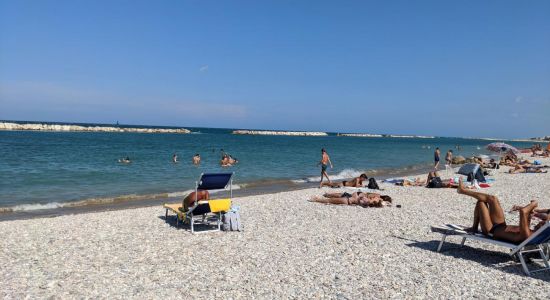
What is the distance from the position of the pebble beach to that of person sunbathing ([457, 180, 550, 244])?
48 centimetres

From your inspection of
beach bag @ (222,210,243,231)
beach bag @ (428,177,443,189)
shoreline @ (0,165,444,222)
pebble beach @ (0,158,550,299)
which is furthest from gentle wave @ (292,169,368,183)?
beach bag @ (222,210,243,231)

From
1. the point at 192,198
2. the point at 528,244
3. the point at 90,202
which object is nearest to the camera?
the point at 528,244

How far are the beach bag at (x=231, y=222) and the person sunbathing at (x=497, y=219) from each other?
4339 millimetres

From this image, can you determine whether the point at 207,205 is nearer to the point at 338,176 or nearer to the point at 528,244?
the point at 528,244

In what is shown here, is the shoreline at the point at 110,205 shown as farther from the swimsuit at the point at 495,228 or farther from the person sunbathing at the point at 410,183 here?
the swimsuit at the point at 495,228

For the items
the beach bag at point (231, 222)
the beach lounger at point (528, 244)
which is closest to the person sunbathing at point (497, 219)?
the beach lounger at point (528, 244)

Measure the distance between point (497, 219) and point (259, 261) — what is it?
379 cm

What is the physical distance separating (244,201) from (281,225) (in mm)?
4073

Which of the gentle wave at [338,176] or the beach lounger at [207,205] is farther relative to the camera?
the gentle wave at [338,176]

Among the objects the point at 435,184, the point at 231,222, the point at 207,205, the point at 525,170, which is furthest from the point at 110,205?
the point at 525,170

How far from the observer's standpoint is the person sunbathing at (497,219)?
6254 mm

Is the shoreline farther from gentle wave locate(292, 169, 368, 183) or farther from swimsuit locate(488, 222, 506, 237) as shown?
swimsuit locate(488, 222, 506, 237)

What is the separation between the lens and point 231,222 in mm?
8836

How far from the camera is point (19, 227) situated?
917 cm
